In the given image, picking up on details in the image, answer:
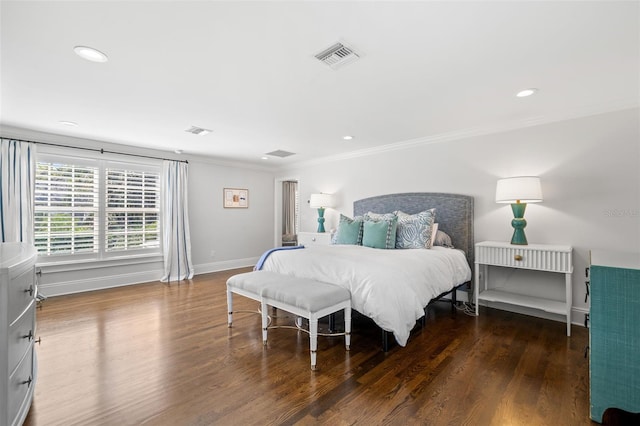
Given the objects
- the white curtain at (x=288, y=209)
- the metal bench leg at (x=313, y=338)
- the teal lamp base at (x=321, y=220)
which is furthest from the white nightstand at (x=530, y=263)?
the white curtain at (x=288, y=209)

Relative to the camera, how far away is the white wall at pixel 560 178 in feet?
9.71

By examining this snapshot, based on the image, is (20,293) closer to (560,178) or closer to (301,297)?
(301,297)

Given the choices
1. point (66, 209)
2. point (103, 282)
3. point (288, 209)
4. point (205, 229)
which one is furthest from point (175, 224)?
point (288, 209)

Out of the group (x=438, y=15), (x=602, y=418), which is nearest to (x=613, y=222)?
(x=602, y=418)

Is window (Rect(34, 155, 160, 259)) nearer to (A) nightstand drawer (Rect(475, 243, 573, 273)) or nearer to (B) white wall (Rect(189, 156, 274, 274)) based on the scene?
(B) white wall (Rect(189, 156, 274, 274))

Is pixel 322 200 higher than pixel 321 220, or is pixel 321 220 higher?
pixel 322 200

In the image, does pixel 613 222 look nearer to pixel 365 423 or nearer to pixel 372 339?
pixel 372 339

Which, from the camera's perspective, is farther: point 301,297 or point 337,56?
point 301,297

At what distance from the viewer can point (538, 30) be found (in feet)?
5.82

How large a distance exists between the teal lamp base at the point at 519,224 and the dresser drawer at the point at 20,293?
13.4 feet

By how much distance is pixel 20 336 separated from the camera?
1522mm

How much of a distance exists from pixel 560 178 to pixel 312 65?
9.92 ft

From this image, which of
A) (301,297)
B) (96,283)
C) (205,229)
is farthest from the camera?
(205,229)

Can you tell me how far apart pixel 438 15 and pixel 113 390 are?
305 centimetres
